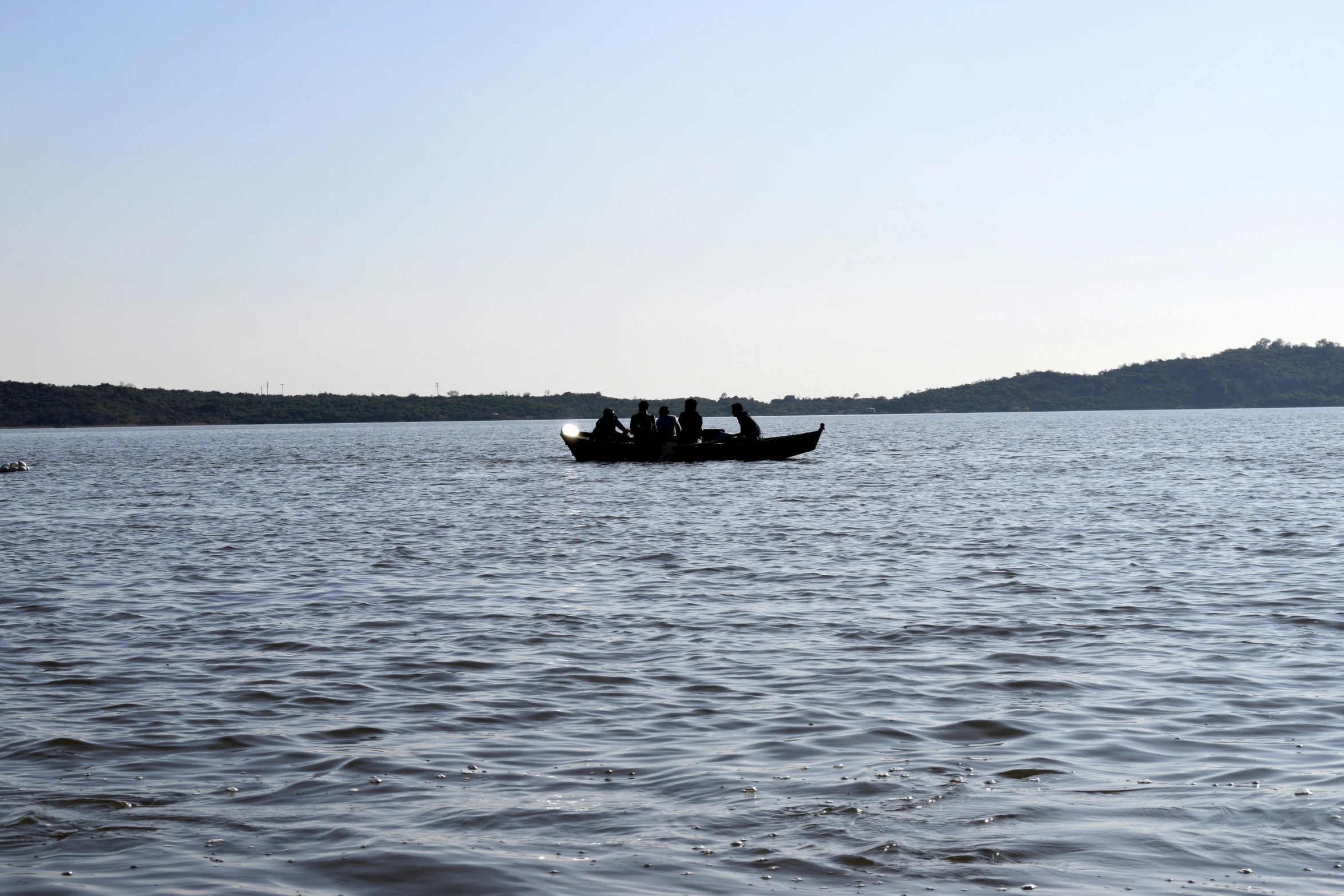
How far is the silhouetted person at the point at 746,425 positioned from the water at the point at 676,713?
21124 millimetres

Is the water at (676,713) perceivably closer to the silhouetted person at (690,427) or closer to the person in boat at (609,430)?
the silhouetted person at (690,427)

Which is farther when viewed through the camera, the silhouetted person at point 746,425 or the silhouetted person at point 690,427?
the silhouetted person at point 690,427

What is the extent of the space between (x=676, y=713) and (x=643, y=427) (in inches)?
1334

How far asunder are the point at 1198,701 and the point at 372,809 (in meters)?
5.33

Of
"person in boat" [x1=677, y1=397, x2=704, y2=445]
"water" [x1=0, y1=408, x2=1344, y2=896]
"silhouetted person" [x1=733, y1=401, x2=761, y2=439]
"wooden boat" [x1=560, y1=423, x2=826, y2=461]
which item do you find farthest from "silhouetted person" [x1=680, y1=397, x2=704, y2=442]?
"water" [x1=0, y1=408, x2=1344, y2=896]

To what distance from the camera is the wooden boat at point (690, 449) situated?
41.8 metres

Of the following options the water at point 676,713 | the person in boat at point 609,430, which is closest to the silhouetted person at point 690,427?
the person in boat at point 609,430

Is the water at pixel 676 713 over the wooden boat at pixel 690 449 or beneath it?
beneath

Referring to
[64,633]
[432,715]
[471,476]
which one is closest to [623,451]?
[471,476]

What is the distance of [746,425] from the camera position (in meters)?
42.1

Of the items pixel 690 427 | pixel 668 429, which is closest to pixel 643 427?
pixel 668 429

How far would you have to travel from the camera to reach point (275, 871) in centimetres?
516

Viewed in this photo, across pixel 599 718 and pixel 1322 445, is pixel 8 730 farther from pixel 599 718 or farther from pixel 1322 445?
pixel 1322 445

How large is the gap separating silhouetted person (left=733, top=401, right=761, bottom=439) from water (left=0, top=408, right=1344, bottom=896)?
21.1 metres
